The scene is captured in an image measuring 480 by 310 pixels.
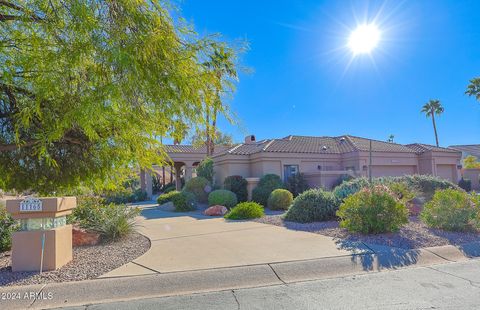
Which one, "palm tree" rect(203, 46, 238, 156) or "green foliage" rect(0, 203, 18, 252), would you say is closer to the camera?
"palm tree" rect(203, 46, 238, 156)

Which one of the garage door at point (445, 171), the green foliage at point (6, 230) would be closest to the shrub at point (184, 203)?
the green foliage at point (6, 230)

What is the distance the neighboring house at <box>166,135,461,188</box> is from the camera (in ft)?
71.6

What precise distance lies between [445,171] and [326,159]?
11.3m

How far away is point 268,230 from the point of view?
995 centimetres

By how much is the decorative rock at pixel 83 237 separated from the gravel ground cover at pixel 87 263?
22 centimetres

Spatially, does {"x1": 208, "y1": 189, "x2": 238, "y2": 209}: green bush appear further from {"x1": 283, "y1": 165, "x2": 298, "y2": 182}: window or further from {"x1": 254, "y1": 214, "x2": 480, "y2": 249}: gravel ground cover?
{"x1": 254, "y1": 214, "x2": 480, "y2": 249}: gravel ground cover

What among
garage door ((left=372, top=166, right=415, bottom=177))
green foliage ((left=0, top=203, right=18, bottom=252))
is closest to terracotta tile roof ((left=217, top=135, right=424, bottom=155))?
garage door ((left=372, top=166, right=415, bottom=177))

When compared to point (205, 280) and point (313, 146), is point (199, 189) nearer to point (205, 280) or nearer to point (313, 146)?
point (313, 146)

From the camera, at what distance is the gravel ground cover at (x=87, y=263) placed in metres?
5.44

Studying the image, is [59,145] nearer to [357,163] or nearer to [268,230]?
[268,230]

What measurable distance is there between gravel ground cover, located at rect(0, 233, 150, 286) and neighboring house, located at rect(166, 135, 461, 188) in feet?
46.6

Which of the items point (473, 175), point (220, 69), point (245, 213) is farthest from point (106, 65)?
point (473, 175)

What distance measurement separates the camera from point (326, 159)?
24031mm

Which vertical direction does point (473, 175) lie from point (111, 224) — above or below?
above
